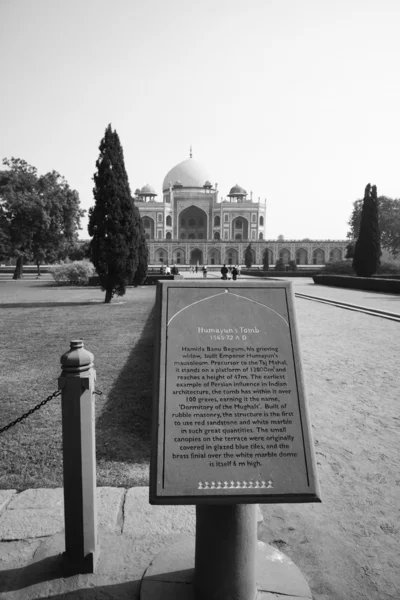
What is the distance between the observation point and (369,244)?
29078 millimetres

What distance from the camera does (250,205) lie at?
75.6 meters

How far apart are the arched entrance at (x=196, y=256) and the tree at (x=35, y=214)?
36.7 metres

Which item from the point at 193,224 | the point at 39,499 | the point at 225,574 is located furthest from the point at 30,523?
the point at 193,224

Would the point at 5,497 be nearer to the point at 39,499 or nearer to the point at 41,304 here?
the point at 39,499

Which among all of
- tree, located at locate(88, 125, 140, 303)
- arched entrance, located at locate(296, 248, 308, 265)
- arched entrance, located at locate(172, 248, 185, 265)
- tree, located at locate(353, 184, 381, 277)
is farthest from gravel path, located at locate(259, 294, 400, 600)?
arched entrance, located at locate(296, 248, 308, 265)

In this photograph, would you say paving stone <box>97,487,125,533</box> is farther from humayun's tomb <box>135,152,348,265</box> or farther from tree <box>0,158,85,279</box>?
humayun's tomb <box>135,152,348,265</box>

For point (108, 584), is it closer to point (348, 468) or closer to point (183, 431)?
point (183, 431)

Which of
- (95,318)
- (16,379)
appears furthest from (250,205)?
(16,379)

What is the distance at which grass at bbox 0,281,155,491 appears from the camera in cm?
351

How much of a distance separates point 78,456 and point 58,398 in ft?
10.7

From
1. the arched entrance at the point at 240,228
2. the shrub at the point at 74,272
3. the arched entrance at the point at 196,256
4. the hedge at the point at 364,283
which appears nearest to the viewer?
the hedge at the point at 364,283

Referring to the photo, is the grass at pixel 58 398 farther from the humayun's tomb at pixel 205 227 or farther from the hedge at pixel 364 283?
the humayun's tomb at pixel 205 227

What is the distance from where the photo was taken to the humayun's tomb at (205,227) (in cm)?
6750

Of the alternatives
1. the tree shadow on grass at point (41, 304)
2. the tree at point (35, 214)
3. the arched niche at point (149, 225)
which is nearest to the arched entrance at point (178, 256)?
→ the arched niche at point (149, 225)
